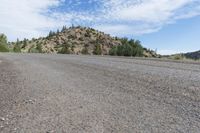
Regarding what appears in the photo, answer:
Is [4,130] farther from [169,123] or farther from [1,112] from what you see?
[169,123]

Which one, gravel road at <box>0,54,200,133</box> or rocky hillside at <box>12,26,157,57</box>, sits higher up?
rocky hillside at <box>12,26,157,57</box>

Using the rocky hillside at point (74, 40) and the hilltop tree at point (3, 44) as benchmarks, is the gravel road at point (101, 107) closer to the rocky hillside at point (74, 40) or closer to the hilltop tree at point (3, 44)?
the hilltop tree at point (3, 44)

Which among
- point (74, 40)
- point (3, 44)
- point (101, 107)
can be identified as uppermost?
point (74, 40)

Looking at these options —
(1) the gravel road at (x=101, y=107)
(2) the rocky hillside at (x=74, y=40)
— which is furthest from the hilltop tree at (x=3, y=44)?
(1) the gravel road at (x=101, y=107)

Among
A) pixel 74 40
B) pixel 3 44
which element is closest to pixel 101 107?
pixel 3 44

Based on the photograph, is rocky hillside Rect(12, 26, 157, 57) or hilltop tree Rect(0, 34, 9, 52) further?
rocky hillside Rect(12, 26, 157, 57)

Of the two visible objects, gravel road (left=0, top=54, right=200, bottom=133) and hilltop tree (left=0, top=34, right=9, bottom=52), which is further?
hilltop tree (left=0, top=34, right=9, bottom=52)

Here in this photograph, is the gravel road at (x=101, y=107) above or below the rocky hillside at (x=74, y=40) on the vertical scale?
below

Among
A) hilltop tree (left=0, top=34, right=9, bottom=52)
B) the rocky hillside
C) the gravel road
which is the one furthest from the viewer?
the rocky hillside

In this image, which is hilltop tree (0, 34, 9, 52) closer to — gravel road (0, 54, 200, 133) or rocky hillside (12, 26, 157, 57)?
rocky hillside (12, 26, 157, 57)

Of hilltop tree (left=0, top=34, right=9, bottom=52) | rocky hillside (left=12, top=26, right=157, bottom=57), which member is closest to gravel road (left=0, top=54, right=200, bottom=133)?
hilltop tree (left=0, top=34, right=9, bottom=52)

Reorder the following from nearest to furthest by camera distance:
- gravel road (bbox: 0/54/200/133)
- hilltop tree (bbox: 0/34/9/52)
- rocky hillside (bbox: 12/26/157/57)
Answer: gravel road (bbox: 0/54/200/133), hilltop tree (bbox: 0/34/9/52), rocky hillside (bbox: 12/26/157/57)

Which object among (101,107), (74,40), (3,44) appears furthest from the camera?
(74,40)

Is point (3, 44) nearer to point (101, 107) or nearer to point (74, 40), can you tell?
point (74, 40)
